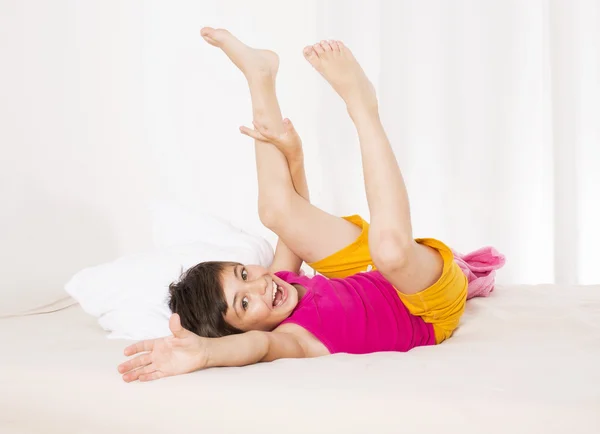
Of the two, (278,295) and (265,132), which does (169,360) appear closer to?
(278,295)

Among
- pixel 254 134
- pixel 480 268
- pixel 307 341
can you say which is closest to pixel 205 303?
pixel 307 341

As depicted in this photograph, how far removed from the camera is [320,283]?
1.64 m

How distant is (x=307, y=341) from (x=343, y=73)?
538mm

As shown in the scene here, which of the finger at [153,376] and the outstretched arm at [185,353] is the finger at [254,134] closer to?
the outstretched arm at [185,353]

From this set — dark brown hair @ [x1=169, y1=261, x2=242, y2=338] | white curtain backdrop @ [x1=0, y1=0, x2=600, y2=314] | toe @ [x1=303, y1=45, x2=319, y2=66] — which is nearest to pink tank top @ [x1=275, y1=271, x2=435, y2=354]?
dark brown hair @ [x1=169, y1=261, x2=242, y2=338]

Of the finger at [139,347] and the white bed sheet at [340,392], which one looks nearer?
the white bed sheet at [340,392]

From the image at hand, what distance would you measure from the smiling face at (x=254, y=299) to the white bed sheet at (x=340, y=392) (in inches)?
9.5

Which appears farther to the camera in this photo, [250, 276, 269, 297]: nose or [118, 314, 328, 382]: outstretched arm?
[250, 276, 269, 297]: nose

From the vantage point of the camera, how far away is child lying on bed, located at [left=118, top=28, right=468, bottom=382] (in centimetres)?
136

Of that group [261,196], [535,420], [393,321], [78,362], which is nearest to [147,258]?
[261,196]

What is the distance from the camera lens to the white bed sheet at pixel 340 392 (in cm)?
103

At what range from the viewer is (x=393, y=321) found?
1550 mm

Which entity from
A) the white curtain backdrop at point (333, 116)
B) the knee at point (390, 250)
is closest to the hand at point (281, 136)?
the knee at point (390, 250)

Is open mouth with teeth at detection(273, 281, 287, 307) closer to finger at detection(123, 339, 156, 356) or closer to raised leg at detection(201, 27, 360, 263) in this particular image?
raised leg at detection(201, 27, 360, 263)
